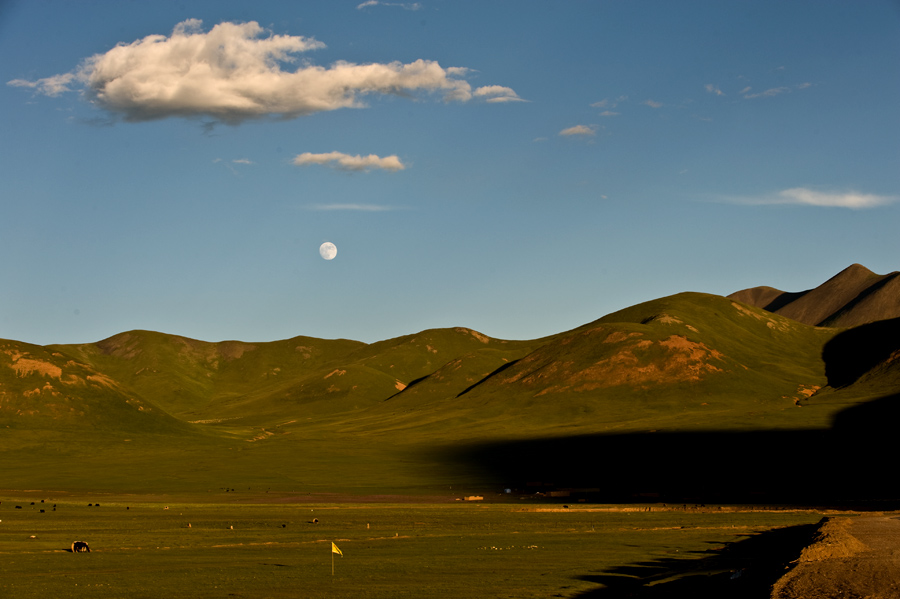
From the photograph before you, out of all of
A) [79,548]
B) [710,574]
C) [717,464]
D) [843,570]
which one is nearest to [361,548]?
[79,548]

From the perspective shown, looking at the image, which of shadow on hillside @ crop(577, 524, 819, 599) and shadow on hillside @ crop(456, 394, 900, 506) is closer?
shadow on hillside @ crop(577, 524, 819, 599)

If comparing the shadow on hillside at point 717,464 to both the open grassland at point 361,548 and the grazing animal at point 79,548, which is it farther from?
the grazing animal at point 79,548

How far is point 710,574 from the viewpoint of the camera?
42.0 meters

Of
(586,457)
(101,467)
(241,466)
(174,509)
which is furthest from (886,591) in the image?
(101,467)

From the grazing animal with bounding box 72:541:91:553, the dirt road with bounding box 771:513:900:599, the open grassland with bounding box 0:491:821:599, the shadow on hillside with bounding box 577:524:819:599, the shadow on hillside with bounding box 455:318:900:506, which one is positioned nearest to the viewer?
the dirt road with bounding box 771:513:900:599

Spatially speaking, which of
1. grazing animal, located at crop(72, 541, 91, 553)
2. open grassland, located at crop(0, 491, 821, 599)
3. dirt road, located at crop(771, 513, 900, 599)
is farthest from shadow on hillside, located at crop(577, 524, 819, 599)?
grazing animal, located at crop(72, 541, 91, 553)

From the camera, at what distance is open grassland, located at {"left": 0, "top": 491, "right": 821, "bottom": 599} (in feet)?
140

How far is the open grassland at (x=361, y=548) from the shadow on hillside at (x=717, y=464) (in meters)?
26.2

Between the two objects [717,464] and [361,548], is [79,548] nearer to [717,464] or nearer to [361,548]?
[361,548]

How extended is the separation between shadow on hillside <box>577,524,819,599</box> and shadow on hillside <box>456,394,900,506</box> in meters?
53.8

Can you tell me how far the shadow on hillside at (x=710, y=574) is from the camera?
3550cm

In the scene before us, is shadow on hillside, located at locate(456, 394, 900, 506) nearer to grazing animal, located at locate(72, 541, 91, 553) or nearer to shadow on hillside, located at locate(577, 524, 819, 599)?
shadow on hillside, located at locate(577, 524, 819, 599)

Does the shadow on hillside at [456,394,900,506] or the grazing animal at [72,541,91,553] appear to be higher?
the grazing animal at [72,541,91,553]

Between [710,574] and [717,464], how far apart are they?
101 m
